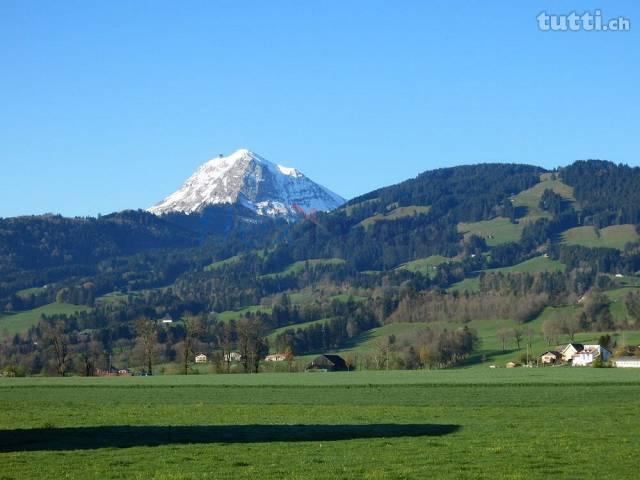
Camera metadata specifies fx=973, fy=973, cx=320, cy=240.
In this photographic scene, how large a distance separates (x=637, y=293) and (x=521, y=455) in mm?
174176

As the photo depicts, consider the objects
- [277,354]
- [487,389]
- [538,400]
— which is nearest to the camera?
[538,400]

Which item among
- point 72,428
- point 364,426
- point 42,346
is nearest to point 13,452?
point 72,428

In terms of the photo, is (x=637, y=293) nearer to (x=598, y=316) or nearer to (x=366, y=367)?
(x=598, y=316)

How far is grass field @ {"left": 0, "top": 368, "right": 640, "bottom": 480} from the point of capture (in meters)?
27.1

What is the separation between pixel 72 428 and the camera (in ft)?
126

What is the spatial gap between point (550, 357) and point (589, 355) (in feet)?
20.8

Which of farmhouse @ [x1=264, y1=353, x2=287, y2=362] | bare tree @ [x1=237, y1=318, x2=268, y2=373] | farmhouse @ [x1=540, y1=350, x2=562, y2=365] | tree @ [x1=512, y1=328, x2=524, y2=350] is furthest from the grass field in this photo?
tree @ [x1=512, y1=328, x2=524, y2=350]

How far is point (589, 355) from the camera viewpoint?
131m

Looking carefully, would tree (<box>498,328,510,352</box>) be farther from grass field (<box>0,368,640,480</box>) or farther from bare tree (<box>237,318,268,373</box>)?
grass field (<box>0,368,640,480</box>)

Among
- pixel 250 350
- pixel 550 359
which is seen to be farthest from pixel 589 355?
pixel 250 350

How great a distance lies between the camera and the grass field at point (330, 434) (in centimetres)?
2708

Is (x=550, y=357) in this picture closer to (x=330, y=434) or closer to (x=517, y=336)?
(x=517, y=336)

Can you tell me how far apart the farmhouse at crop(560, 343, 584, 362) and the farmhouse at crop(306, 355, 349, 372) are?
100 feet

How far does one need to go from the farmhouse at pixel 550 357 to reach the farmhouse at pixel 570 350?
703 mm
